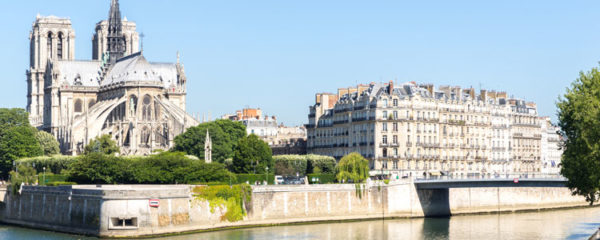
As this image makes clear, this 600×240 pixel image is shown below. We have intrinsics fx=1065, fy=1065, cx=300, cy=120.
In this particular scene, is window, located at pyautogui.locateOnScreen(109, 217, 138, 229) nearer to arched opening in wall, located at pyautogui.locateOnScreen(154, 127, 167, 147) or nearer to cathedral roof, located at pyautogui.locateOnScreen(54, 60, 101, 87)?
arched opening in wall, located at pyautogui.locateOnScreen(154, 127, 167, 147)

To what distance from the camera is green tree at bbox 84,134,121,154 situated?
98812 millimetres

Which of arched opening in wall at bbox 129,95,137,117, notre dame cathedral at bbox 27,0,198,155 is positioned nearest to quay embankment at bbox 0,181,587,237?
notre dame cathedral at bbox 27,0,198,155

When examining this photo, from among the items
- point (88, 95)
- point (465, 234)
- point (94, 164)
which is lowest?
point (465, 234)

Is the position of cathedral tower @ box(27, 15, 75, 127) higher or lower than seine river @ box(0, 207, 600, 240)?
higher

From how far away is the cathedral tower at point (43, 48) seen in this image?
5787 inches

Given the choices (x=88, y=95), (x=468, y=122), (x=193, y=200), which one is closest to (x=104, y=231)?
(x=193, y=200)

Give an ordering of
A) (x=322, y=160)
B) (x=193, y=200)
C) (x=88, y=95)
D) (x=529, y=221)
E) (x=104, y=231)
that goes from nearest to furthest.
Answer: (x=104, y=231), (x=193, y=200), (x=529, y=221), (x=322, y=160), (x=88, y=95)

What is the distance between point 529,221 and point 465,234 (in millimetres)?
10667

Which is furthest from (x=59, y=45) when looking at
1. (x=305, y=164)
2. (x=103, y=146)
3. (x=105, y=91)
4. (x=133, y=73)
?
(x=305, y=164)

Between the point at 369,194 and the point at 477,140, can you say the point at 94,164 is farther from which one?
the point at 477,140

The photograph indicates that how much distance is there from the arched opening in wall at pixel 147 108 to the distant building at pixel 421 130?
19.6m

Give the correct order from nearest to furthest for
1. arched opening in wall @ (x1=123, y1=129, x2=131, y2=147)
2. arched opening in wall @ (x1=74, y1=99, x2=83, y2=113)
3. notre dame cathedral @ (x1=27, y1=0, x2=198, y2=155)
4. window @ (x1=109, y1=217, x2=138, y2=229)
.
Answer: window @ (x1=109, y1=217, x2=138, y2=229) < arched opening in wall @ (x1=123, y1=129, x2=131, y2=147) < notre dame cathedral @ (x1=27, y1=0, x2=198, y2=155) < arched opening in wall @ (x1=74, y1=99, x2=83, y2=113)

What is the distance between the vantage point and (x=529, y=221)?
72875 mm

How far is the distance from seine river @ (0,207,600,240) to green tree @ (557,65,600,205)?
862 centimetres
